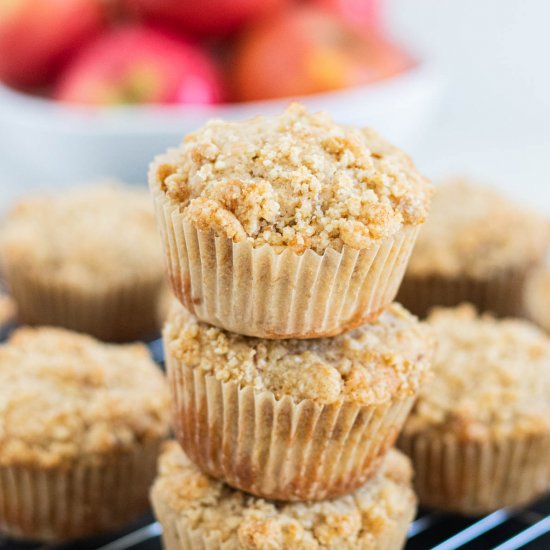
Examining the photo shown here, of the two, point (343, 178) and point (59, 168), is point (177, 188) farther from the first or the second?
point (59, 168)

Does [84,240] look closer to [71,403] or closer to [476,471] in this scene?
[71,403]

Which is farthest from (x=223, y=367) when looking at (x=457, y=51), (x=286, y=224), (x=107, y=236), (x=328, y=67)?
(x=457, y=51)

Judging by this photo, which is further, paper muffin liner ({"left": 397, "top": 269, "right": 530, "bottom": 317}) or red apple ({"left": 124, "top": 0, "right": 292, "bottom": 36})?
red apple ({"left": 124, "top": 0, "right": 292, "bottom": 36})

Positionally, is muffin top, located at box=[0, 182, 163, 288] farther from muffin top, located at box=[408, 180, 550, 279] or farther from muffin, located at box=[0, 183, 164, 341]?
muffin top, located at box=[408, 180, 550, 279]

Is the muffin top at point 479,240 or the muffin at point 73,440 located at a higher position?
the muffin top at point 479,240

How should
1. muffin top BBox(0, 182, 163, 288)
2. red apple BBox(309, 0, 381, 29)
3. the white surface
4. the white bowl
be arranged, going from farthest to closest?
the white surface
red apple BBox(309, 0, 381, 29)
the white bowl
muffin top BBox(0, 182, 163, 288)

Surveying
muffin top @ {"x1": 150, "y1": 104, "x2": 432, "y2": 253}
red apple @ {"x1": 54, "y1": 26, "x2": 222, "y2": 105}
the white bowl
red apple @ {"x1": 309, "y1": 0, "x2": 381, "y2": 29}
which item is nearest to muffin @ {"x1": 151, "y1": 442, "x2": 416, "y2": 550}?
muffin top @ {"x1": 150, "y1": 104, "x2": 432, "y2": 253}

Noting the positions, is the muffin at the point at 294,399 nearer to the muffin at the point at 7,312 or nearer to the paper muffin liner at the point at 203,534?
the paper muffin liner at the point at 203,534

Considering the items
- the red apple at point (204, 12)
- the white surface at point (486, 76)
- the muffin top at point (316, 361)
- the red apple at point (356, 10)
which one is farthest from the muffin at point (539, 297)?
the white surface at point (486, 76)

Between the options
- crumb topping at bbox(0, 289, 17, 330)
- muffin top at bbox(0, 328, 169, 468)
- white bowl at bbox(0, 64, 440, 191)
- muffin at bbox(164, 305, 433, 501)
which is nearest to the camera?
muffin at bbox(164, 305, 433, 501)
